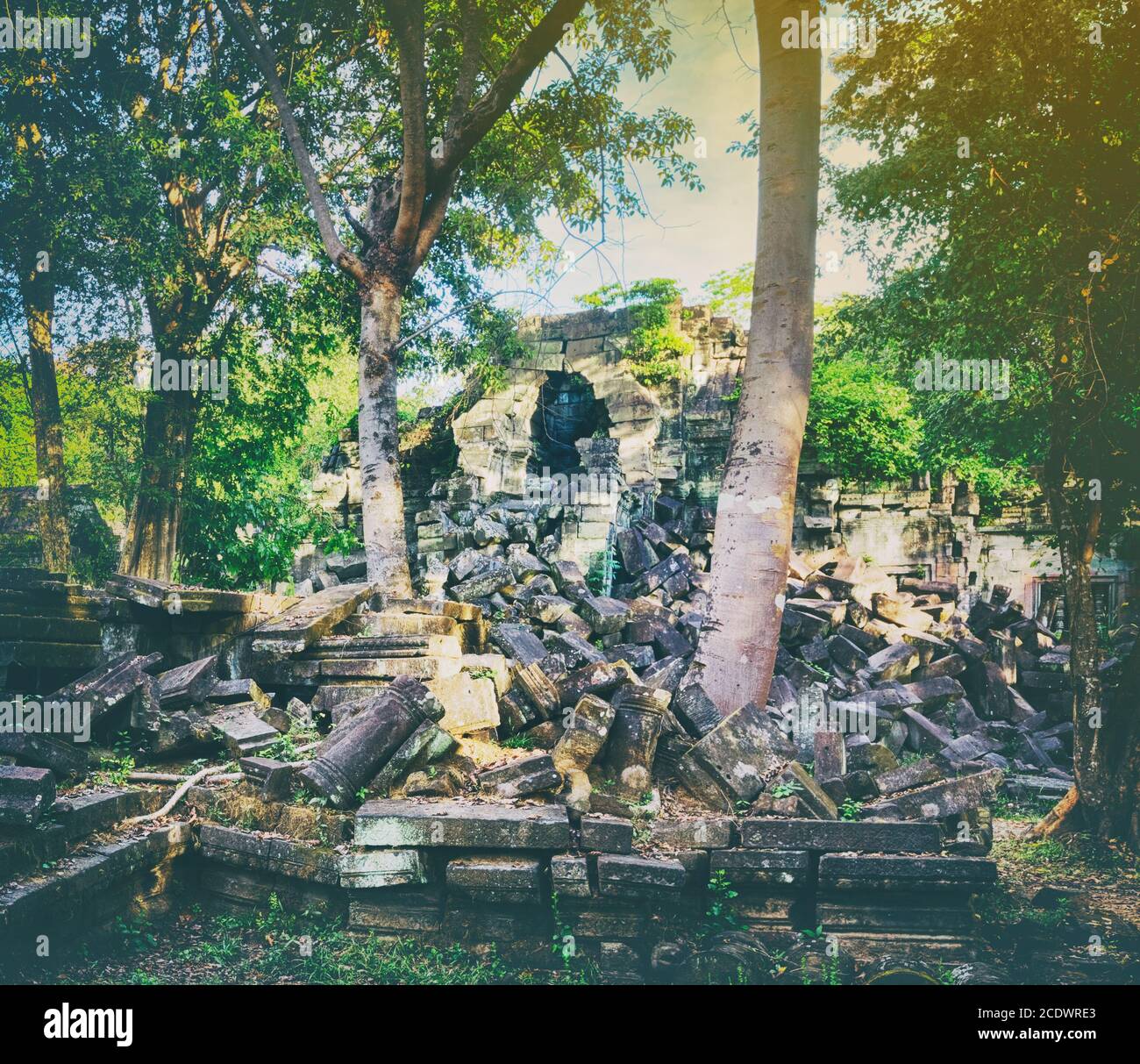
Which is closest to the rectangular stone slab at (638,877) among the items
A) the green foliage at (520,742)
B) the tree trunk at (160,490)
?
the green foliage at (520,742)

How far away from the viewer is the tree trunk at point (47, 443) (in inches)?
338

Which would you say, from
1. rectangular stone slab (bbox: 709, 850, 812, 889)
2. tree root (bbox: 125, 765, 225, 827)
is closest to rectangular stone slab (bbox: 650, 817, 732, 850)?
rectangular stone slab (bbox: 709, 850, 812, 889)

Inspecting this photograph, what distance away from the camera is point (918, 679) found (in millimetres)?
7418

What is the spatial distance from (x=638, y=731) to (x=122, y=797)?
2576mm

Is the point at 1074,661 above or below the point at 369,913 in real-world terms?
above

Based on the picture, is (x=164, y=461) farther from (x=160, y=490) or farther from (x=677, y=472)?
(x=677, y=472)

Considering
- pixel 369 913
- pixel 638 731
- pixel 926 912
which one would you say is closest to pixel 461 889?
pixel 369 913

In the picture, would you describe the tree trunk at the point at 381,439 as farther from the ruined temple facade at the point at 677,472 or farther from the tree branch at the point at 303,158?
the ruined temple facade at the point at 677,472

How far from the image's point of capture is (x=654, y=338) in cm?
1202

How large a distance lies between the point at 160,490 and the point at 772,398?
7.35m

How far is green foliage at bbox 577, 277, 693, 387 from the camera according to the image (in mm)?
12008

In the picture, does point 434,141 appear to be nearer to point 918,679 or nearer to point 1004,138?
point 1004,138

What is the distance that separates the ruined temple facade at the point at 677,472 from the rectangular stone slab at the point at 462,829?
22.0 ft

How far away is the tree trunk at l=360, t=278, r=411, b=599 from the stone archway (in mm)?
3851
